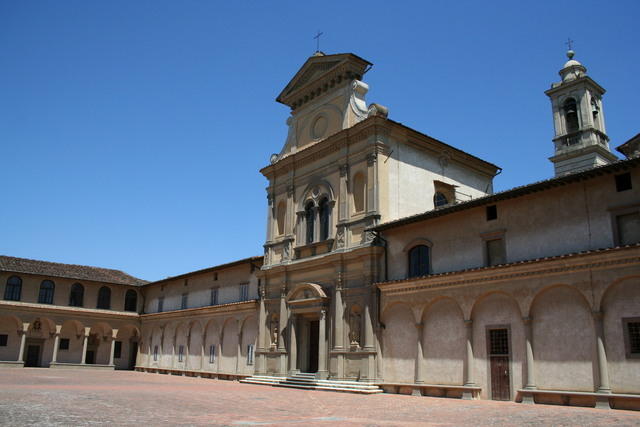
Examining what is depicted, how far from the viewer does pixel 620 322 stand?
16.2 m

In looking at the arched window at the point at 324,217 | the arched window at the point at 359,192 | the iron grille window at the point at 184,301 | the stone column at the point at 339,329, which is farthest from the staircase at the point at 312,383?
the iron grille window at the point at 184,301

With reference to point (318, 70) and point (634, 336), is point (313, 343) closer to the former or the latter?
point (318, 70)

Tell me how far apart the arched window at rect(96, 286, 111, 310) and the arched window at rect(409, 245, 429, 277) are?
114 feet

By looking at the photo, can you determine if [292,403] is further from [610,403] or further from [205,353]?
[205,353]

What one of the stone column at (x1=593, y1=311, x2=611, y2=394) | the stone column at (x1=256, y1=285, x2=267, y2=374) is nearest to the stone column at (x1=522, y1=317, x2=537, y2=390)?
the stone column at (x1=593, y1=311, x2=611, y2=394)

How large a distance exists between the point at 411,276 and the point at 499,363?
18.1 feet

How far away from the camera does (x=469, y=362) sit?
65.5ft

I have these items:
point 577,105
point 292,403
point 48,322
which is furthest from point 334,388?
point 48,322

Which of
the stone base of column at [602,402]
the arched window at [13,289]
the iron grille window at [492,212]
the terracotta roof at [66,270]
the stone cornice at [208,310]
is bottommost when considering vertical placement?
the stone base of column at [602,402]

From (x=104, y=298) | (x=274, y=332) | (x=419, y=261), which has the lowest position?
(x=274, y=332)

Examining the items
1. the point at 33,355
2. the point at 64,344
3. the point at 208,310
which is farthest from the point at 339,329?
the point at 33,355

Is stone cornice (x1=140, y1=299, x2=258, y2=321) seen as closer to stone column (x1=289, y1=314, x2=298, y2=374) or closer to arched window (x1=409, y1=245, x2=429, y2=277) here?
stone column (x1=289, y1=314, x2=298, y2=374)

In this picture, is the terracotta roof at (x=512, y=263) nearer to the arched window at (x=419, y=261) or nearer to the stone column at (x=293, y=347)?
the arched window at (x=419, y=261)

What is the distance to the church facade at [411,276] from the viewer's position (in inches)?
674
